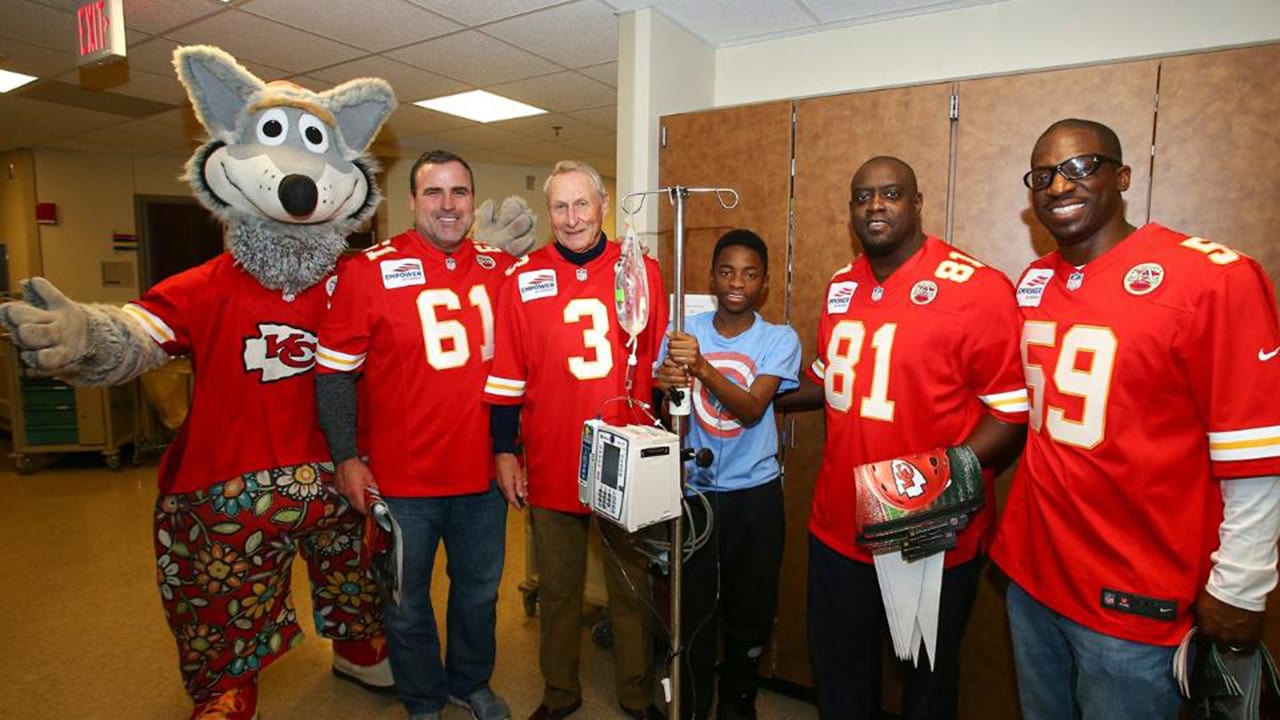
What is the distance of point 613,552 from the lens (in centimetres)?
203

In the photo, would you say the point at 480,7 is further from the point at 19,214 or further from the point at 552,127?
the point at 19,214

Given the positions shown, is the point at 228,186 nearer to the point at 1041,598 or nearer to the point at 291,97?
the point at 291,97

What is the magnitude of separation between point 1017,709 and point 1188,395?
1.26 m

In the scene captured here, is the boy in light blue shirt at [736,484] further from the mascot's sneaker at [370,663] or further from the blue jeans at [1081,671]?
the mascot's sneaker at [370,663]

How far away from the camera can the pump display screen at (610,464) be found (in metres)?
1.51

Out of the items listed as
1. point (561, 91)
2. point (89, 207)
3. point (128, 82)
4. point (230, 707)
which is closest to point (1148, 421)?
point (230, 707)

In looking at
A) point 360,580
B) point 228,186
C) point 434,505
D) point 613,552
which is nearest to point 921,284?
point 613,552

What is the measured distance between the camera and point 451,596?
2203 millimetres

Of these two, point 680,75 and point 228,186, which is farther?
point 680,75

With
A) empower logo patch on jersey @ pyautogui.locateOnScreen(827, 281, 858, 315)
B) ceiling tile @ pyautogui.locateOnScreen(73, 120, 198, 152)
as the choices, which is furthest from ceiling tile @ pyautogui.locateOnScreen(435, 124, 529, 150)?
Result: empower logo patch on jersey @ pyautogui.locateOnScreen(827, 281, 858, 315)

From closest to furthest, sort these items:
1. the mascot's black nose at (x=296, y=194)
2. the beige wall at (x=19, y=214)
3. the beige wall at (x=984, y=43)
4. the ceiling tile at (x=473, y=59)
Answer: the mascot's black nose at (x=296, y=194) < the beige wall at (x=984, y=43) < the ceiling tile at (x=473, y=59) < the beige wall at (x=19, y=214)

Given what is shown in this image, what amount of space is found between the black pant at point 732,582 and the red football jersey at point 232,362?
127cm

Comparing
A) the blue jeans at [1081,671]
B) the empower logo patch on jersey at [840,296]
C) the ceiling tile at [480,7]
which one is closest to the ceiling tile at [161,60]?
the ceiling tile at [480,7]

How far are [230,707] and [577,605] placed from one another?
110 cm
